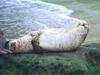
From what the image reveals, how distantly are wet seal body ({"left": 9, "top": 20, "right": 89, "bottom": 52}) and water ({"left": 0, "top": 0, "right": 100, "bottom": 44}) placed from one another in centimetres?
144

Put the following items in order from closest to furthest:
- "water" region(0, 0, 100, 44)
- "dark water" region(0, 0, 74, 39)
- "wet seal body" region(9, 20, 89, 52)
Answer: "wet seal body" region(9, 20, 89, 52) < "water" region(0, 0, 100, 44) < "dark water" region(0, 0, 74, 39)

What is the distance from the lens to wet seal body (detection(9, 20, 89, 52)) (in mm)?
4782

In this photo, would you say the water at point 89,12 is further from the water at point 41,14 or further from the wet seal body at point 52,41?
the wet seal body at point 52,41

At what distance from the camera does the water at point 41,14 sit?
738 cm

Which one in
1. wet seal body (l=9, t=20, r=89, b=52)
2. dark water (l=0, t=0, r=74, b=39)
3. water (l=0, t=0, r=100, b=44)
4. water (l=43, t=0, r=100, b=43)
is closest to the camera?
wet seal body (l=9, t=20, r=89, b=52)

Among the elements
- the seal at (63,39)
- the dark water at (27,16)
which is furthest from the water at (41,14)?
the seal at (63,39)

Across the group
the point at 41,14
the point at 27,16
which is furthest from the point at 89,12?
the point at 27,16

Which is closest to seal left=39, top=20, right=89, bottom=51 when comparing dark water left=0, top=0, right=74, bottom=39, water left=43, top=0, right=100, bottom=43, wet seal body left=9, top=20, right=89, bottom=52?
wet seal body left=9, top=20, right=89, bottom=52

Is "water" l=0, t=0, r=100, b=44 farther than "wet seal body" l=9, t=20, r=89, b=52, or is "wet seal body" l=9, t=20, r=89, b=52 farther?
"water" l=0, t=0, r=100, b=44

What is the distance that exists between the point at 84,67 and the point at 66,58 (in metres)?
0.24

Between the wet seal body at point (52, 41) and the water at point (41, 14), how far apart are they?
1436 mm

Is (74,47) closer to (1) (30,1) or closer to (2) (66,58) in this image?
(2) (66,58)

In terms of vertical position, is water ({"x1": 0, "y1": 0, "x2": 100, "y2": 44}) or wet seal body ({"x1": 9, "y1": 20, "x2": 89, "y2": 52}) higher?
wet seal body ({"x1": 9, "y1": 20, "x2": 89, "y2": 52})

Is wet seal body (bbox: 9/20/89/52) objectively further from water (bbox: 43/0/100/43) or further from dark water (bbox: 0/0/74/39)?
dark water (bbox: 0/0/74/39)
